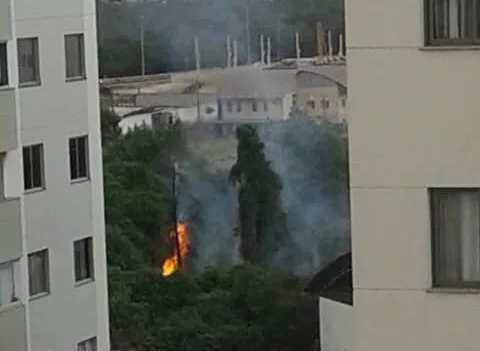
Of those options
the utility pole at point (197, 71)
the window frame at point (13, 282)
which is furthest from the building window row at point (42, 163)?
the utility pole at point (197, 71)

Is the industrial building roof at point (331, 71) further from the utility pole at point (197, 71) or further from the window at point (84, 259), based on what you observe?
the window at point (84, 259)

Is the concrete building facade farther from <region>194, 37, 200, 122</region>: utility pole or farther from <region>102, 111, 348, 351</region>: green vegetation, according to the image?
<region>194, 37, 200, 122</region>: utility pole

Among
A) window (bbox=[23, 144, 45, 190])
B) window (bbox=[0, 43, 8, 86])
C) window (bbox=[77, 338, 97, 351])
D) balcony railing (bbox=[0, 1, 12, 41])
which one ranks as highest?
balcony railing (bbox=[0, 1, 12, 41])

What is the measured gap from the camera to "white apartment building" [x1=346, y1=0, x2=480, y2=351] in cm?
863

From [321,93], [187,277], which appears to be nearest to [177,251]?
[187,277]

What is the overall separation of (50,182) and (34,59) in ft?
4.99

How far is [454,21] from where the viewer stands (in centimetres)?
865

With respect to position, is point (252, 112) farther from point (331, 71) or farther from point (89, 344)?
point (89, 344)

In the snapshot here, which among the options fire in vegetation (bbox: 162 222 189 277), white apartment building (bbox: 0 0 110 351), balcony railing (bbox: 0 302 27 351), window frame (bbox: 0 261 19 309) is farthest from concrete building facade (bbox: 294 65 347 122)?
balcony railing (bbox: 0 302 27 351)

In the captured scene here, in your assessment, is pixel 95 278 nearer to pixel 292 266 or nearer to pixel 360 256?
pixel 292 266

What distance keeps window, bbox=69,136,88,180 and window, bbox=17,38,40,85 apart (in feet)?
3.60

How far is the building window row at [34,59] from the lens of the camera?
19.8 m

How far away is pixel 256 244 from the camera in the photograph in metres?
27.5

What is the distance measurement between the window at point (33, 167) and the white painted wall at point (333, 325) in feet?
15.8
